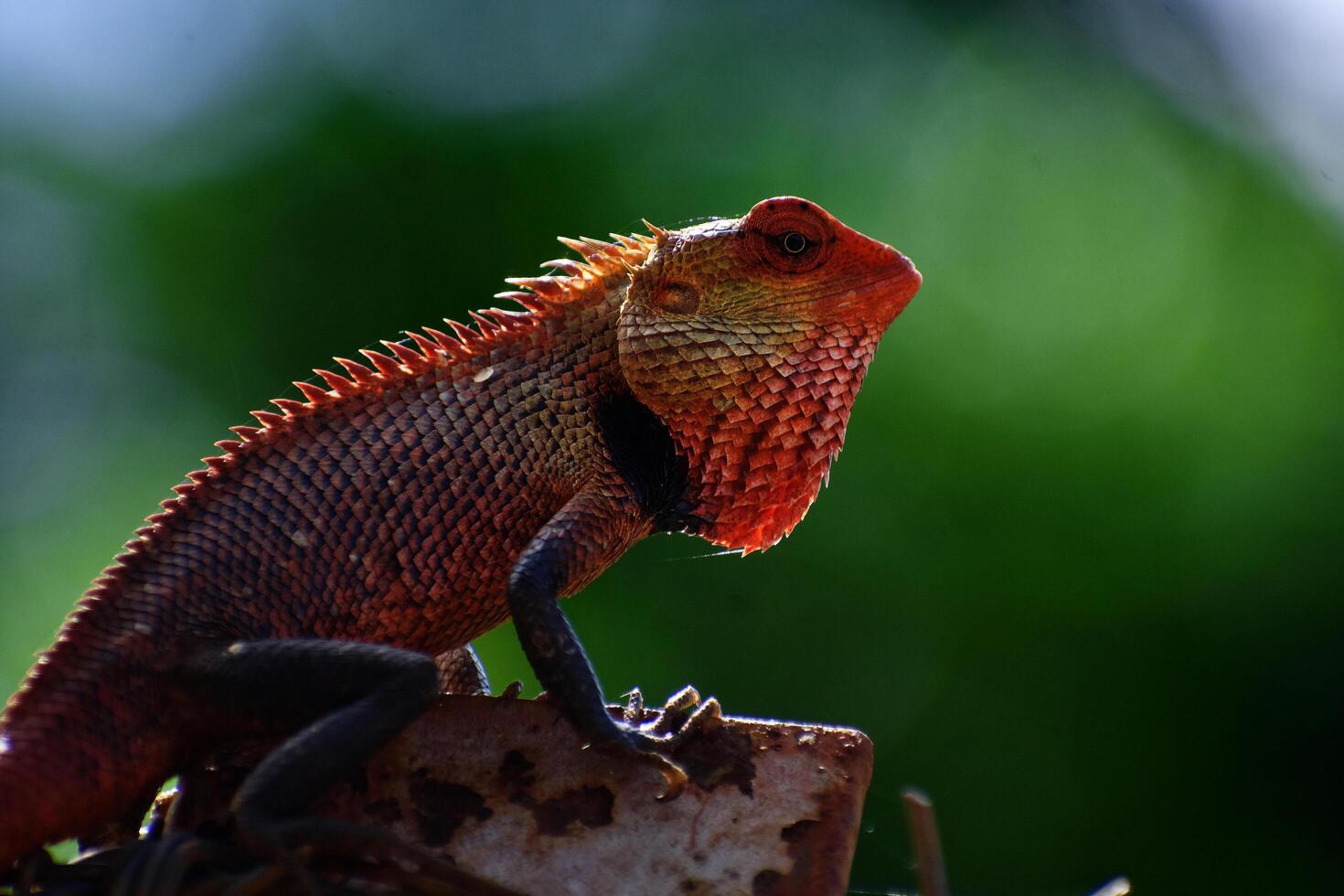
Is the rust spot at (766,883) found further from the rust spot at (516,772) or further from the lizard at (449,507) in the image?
the rust spot at (516,772)

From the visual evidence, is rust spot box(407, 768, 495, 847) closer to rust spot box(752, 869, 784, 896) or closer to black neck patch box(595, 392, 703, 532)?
rust spot box(752, 869, 784, 896)

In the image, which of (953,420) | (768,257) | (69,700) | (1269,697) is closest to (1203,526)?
(1269,697)

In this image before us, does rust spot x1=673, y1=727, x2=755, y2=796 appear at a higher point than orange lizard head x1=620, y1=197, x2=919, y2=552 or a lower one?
lower

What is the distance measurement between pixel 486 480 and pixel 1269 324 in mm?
7884

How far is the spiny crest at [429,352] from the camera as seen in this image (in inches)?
125

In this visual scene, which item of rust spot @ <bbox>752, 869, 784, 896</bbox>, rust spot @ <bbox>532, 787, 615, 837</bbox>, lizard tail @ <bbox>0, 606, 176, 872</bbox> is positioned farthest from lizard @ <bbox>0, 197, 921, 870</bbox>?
rust spot @ <bbox>752, 869, 784, 896</bbox>

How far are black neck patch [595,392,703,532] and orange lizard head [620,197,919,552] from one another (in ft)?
0.12

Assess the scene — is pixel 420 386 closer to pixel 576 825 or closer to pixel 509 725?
pixel 509 725

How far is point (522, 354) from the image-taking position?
140 inches

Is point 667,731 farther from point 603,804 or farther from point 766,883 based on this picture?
point 766,883

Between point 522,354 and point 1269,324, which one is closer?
point 522,354

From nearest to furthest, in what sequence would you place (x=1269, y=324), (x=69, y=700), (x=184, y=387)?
(x=69, y=700) → (x=184, y=387) → (x=1269, y=324)

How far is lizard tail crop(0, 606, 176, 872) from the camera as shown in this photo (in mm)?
2633

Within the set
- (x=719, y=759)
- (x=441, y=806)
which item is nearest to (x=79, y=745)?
(x=441, y=806)
